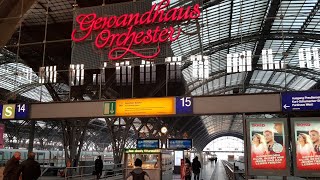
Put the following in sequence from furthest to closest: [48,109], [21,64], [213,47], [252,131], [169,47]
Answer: [213,47], [21,64], [169,47], [48,109], [252,131]

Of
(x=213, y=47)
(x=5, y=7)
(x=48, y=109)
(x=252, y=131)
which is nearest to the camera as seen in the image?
(x=252, y=131)

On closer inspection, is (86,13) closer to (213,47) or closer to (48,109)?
(48,109)

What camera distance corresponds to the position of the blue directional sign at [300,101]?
12.2 m

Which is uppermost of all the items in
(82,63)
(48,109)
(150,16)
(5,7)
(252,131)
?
(5,7)

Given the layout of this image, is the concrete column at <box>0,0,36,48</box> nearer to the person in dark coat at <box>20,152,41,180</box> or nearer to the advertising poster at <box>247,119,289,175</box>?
the person in dark coat at <box>20,152,41,180</box>

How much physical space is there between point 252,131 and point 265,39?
25780 mm

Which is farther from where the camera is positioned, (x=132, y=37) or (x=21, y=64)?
(x=21, y=64)

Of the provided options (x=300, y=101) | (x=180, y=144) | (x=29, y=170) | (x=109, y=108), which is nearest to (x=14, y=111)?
(x=109, y=108)

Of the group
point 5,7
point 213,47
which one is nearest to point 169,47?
point 5,7

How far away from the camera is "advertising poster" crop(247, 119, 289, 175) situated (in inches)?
440

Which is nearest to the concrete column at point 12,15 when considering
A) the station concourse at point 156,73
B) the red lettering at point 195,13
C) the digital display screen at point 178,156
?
the station concourse at point 156,73

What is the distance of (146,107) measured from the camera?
47.0ft

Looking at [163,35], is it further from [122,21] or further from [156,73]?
[156,73]

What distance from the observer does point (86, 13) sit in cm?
1762
